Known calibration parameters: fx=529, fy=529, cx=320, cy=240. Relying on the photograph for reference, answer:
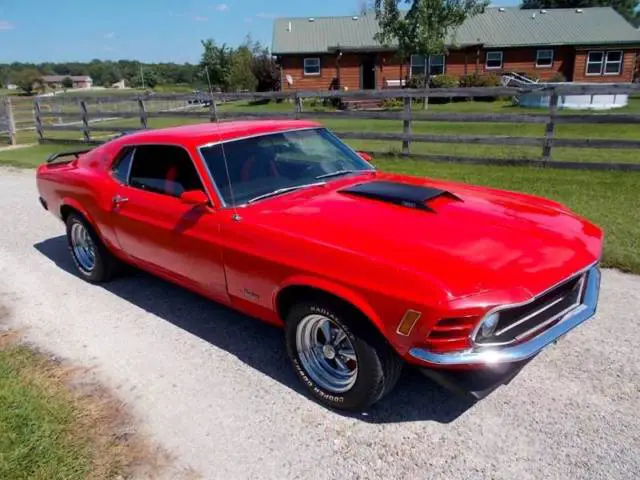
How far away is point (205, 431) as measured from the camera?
9.54 ft

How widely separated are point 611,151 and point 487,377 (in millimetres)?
10992

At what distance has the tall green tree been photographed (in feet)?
83.4

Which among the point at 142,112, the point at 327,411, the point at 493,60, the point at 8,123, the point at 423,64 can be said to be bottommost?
the point at 327,411

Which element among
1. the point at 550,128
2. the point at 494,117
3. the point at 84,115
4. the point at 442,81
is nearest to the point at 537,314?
the point at 550,128

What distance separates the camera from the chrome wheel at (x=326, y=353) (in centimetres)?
301

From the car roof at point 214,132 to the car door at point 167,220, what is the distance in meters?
0.08

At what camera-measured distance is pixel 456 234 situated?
2.92 metres

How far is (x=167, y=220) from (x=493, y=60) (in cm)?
3431

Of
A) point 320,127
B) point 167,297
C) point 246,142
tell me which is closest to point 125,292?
point 167,297

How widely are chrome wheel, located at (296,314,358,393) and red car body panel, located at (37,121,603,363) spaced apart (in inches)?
9.6

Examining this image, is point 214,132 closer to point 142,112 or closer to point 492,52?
point 142,112

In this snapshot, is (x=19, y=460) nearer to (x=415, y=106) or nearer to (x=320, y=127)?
(x=320, y=127)

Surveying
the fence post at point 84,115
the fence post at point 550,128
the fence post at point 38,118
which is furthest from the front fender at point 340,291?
the fence post at point 38,118

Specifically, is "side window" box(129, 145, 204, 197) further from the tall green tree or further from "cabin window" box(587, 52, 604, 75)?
"cabin window" box(587, 52, 604, 75)
